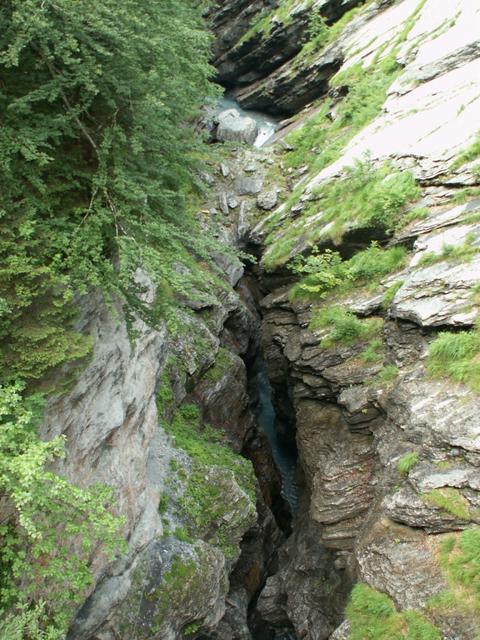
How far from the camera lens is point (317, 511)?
42.0 ft

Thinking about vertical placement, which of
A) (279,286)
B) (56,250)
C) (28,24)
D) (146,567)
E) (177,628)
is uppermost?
(279,286)

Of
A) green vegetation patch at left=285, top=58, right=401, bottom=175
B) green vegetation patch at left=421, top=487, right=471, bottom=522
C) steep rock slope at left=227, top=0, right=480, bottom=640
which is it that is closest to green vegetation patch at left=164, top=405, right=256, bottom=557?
steep rock slope at left=227, top=0, right=480, bottom=640

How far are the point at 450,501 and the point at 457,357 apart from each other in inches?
128

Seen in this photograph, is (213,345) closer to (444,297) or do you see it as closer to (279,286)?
(279,286)

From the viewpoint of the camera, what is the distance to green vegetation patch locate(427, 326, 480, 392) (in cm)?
976

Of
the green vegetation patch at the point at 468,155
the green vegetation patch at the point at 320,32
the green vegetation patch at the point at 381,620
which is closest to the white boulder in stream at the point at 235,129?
the green vegetation patch at the point at 320,32

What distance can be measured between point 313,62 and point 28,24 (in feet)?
94.0

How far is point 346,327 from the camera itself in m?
13.6

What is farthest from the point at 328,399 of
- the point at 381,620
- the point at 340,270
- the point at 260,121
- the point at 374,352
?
the point at 260,121

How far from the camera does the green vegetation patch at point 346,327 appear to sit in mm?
13453

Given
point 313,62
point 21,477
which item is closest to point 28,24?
point 21,477

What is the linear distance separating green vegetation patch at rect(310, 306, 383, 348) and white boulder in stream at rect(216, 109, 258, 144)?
19614mm

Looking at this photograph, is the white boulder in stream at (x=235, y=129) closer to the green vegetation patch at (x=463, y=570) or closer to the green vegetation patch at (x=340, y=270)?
the green vegetation patch at (x=340, y=270)

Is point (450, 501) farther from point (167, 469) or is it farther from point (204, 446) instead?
point (204, 446)
